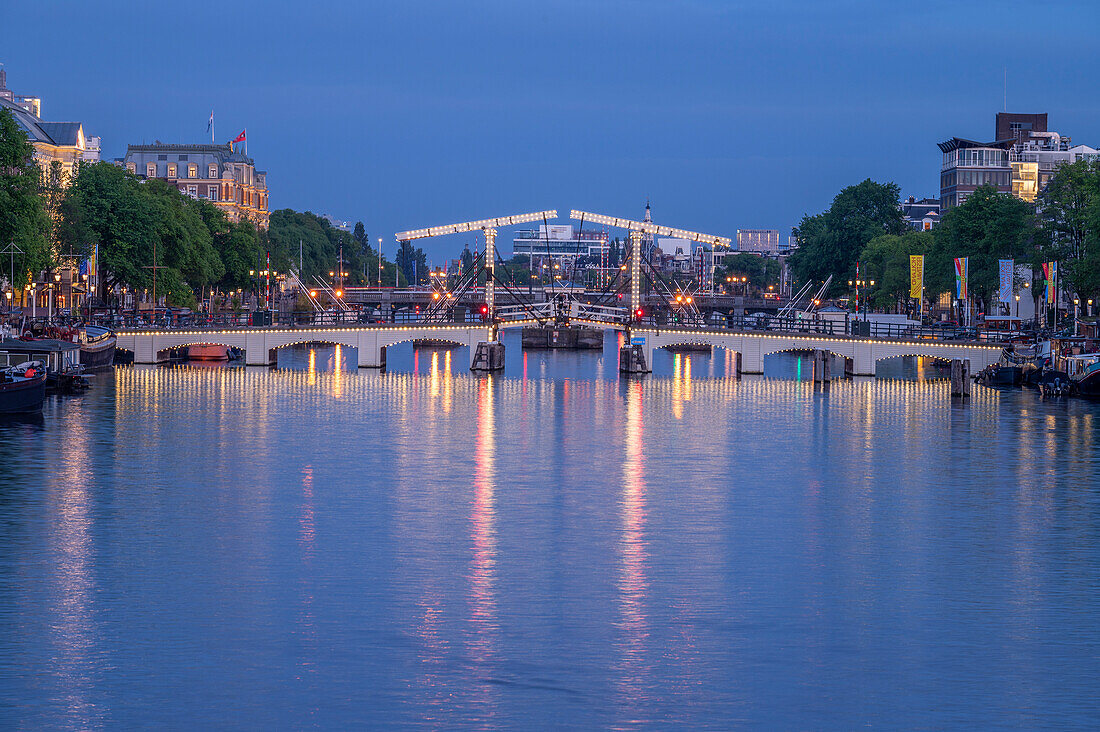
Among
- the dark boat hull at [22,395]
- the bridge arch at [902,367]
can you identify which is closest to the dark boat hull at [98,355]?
the dark boat hull at [22,395]

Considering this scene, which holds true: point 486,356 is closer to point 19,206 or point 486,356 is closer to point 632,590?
point 19,206

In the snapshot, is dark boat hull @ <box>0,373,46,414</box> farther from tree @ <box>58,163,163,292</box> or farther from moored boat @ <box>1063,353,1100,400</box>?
moored boat @ <box>1063,353,1100,400</box>

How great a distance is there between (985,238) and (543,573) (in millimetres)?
83840

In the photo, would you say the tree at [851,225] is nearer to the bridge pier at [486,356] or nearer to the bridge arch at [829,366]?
the bridge arch at [829,366]

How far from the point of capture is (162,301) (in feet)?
468

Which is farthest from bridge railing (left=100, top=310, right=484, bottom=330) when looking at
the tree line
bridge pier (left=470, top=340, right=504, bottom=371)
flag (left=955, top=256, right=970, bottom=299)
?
the tree line

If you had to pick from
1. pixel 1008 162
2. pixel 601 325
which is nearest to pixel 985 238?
pixel 601 325

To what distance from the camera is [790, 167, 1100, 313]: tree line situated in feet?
301

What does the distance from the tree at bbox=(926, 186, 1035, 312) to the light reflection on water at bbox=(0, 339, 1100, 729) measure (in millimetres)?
44509

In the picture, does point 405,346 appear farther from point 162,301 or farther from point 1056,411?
point 1056,411

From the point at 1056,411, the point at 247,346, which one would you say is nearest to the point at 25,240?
the point at 247,346

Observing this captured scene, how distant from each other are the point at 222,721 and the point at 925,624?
1312cm

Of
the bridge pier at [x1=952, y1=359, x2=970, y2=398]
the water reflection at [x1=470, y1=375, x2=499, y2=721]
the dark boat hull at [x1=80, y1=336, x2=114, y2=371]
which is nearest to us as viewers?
the water reflection at [x1=470, y1=375, x2=499, y2=721]

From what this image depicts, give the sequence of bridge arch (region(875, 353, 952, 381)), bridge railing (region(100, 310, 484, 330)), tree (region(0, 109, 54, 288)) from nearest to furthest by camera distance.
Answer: tree (region(0, 109, 54, 288)) < bridge railing (region(100, 310, 484, 330)) < bridge arch (region(875, 353, 952, 381))
